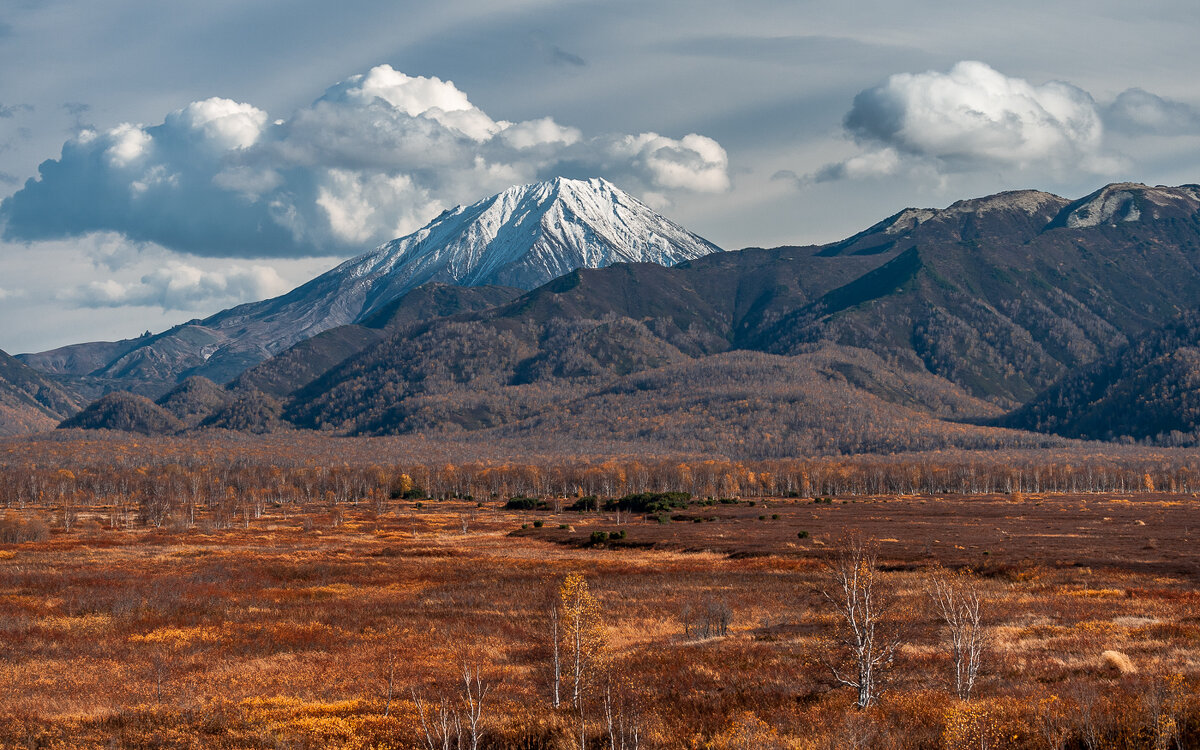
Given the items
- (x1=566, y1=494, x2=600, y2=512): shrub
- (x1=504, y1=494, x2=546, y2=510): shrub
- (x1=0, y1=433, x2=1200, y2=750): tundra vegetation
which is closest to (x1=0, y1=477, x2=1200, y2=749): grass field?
(x1=0, y1=433, x2=1200, y2=750): tundra vegetation

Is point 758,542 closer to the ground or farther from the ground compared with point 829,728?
closer to the ground

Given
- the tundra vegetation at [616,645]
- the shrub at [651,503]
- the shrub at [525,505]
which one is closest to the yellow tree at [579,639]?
the tundra vegetation at [616,645]

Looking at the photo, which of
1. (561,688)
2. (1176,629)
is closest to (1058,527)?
(1176,629)

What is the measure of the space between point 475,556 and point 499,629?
42138 millimetres

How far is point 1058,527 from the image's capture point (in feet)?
349

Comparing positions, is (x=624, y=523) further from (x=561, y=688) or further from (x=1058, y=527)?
(x=561, y=688)

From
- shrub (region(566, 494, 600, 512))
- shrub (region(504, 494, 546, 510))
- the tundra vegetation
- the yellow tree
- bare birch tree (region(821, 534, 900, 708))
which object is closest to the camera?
the tundra vegetation

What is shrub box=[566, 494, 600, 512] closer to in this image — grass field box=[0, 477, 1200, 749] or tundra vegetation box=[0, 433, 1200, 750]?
grass field box=[0, 477, 1200, 749]

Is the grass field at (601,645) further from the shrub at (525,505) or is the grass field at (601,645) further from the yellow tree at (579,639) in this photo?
the shrub at (525,505)

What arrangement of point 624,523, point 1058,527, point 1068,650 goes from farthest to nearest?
point 624,523 → point 1058,527 → point 1068,650

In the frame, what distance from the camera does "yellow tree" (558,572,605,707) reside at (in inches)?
1238

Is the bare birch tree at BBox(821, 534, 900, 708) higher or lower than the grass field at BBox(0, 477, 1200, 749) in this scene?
higher

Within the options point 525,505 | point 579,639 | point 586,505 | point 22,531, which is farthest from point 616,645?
point 525,505

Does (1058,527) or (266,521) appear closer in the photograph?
(1058,527)
